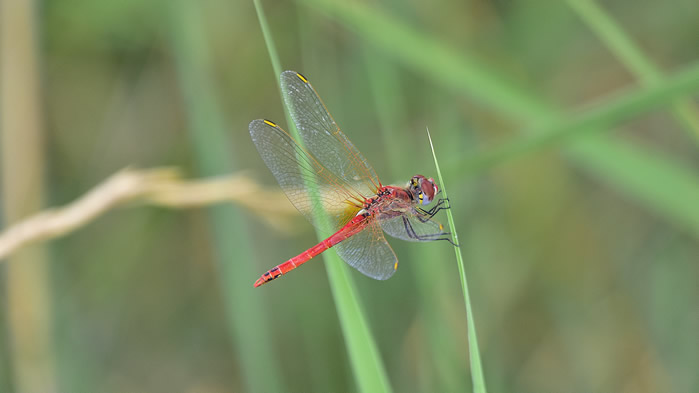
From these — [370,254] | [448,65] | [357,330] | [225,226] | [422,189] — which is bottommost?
[357,330]

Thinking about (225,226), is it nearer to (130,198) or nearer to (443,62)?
(130,198)

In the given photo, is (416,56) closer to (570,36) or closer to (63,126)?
(570,36)

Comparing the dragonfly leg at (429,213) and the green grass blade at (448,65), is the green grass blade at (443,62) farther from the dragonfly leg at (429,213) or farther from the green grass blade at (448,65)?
the dragonfly leg at (429,213)

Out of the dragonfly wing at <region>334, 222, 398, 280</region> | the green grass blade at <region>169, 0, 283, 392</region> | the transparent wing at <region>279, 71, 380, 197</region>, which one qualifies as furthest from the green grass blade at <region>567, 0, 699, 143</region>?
the green grass blade at <region>169, 0, 283, 392</region>

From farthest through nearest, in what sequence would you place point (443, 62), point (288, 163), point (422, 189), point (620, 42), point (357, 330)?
point (443, 62), point (422, 189), point (288, 163), point (620, 42), point (357, 330)

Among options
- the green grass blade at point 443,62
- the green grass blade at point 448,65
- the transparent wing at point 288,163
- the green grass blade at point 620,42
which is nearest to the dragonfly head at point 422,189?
the transparent wing at point 288,163

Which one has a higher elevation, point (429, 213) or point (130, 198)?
point (130, 198)

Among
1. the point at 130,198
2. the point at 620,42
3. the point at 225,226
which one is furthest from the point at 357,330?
the point at 620,42

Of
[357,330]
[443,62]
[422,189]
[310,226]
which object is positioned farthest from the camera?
[310,226]
